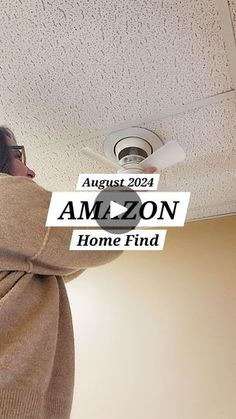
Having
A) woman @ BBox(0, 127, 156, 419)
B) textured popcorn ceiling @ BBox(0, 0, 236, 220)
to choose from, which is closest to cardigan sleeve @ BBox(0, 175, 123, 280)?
woman @ BBox(0, 127, 156, 419)

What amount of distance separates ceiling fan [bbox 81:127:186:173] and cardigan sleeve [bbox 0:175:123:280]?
41 centimetres

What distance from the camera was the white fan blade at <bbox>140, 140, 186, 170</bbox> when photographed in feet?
3.58

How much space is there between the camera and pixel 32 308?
75 centimetres

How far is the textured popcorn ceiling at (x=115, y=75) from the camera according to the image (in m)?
0.82

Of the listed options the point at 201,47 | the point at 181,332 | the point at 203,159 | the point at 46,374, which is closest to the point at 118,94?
the point at 201,47

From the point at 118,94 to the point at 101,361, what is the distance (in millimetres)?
1205

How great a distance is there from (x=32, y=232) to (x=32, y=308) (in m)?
0.16

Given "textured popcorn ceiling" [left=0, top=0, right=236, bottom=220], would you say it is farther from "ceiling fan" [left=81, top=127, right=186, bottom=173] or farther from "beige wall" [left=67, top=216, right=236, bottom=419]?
"beige wall" [left=67, top=216, right=236, bottom=419]

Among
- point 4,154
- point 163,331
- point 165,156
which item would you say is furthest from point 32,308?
point 163,331

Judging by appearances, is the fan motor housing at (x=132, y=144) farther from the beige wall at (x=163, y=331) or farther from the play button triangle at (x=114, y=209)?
the beige wall at (x=163, y=331)

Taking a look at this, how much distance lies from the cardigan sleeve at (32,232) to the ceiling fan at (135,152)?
0.41 meters

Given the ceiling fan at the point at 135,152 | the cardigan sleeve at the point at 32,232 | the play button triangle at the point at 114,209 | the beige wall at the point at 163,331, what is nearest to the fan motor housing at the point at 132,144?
the ceiling fan at the point at 135,152

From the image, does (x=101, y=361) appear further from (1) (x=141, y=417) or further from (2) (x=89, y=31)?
(2) (x=89, y=31)

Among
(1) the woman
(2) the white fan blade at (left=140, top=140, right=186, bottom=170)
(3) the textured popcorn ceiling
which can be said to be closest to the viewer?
(1) the woman
